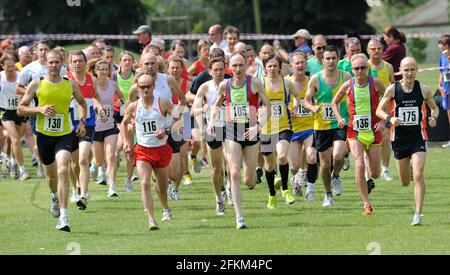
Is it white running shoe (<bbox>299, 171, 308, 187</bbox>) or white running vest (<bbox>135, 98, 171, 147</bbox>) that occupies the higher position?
white running vest (<bbox>135, 98, 171, 147</bbox>)

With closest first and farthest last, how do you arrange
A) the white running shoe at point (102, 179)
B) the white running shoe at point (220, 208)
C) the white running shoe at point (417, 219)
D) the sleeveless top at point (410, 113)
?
1. the white running shoe at point (417, 219)
2. the sleeveless top at point (410, 113)
3. the white running shoe at point (220, 208)
4. the white running shoe at point (102, 179)

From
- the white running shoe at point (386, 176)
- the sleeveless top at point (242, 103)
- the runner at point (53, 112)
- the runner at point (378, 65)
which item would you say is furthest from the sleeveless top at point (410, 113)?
the white running shoe at point (386, 176)

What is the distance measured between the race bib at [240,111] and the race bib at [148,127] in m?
0.95

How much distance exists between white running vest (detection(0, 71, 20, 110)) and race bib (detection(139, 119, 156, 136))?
23.3 feet

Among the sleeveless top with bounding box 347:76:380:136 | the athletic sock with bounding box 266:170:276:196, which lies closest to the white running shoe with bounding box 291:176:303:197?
the athletic sock with bounding box 266:170:276:196

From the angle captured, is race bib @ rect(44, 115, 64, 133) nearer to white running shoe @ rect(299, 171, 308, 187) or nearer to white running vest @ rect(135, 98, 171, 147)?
white running vest @ rect(135, 98, 171, 147)

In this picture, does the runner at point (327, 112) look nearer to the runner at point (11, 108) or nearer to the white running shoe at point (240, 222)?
the white running shoe at point (240, 222)

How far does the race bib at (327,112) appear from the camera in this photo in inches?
631

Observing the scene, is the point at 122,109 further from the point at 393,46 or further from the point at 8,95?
the point at 393,46

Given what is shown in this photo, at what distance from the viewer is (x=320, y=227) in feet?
46.0

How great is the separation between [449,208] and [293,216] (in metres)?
2.06

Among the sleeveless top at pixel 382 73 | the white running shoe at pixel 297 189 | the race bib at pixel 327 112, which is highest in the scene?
the sleeveless top at pixel 382 73

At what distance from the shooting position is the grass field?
41.1ft
